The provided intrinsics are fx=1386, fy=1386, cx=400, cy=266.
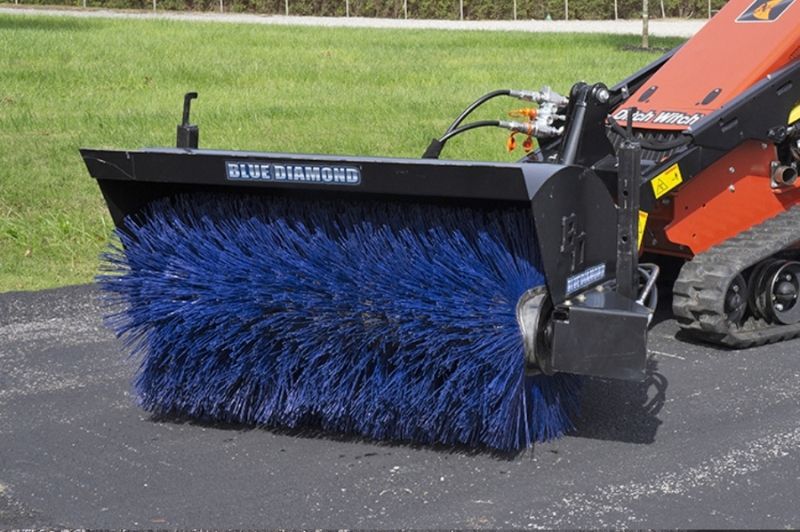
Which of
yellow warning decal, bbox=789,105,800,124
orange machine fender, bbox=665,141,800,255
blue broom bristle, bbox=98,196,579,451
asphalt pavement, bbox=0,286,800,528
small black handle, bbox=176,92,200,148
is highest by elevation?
yellow warning decal, bbox=789,105,800,124

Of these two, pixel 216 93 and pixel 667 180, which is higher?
pixel 216 93

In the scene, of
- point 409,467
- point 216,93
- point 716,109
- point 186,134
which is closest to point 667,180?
point 716,109

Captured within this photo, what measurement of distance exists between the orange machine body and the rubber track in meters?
0.15

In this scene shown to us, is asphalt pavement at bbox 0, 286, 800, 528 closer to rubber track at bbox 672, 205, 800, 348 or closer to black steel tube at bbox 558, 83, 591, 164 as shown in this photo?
rubber track at bbox 672, 205, 800, 348

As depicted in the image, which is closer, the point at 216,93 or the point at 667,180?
the point at 667,180

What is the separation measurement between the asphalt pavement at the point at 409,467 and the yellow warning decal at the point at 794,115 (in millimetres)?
1320

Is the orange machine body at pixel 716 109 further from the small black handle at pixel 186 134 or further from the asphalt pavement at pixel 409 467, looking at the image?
the small black handle at pixel 186 134

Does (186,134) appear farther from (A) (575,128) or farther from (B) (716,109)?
(B) (716,109)

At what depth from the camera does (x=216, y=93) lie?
15.8m

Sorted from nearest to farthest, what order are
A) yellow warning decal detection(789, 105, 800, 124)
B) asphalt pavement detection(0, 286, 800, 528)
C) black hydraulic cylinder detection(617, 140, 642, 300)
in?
asphalt pavement detection(0, 286, 800, 528), black hydraulic cylinder detection(617, 140, 642, 300), yellow warning decal detection(789, 105, 800, 124)

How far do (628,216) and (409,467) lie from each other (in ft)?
4.04

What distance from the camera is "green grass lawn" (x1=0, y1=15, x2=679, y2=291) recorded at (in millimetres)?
10266

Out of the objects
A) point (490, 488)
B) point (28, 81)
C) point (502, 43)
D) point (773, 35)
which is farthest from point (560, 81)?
point (490, 488)

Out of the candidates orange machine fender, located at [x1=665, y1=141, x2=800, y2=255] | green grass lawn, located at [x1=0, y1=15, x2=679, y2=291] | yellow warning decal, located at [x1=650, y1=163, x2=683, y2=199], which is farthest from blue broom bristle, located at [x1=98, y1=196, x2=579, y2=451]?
green grass lawn, located at [x1=0, y1=15, x2=679, y2=291]
